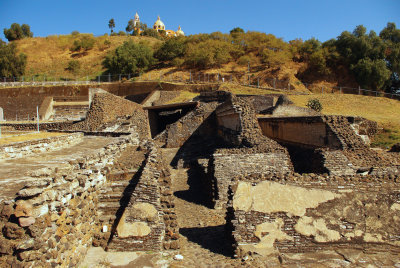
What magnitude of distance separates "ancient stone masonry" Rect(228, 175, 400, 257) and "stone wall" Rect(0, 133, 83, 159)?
5.34 m

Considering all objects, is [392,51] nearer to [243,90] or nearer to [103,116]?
[243,90]

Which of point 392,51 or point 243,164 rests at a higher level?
point 392,51

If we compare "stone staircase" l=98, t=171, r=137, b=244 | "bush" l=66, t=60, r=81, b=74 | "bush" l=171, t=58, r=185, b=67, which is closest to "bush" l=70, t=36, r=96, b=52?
"bush" l=66, t=60, r=81, b=74

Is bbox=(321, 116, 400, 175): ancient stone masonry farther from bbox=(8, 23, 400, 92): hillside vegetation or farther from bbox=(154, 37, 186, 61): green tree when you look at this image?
bbox=(154, 37, 186, 61): green tree

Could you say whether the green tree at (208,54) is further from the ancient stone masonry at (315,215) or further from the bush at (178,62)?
the ancient stone masonry at (315,215)

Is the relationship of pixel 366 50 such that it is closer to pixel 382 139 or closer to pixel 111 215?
pixel 382 139

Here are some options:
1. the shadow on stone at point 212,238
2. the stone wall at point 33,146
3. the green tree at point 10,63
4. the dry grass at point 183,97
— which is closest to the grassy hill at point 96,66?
the green tree at point 10,63

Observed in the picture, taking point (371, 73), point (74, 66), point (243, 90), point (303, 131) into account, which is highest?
point (74, 66)

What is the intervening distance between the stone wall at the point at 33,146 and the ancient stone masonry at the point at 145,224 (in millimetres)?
3476

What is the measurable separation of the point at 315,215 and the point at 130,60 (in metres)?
45.2

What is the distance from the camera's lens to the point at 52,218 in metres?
3.61

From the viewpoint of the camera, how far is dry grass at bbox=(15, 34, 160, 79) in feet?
176

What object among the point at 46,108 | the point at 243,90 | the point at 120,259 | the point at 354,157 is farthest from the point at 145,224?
the point at 243,90

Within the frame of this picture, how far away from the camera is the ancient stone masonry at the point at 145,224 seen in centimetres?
497
